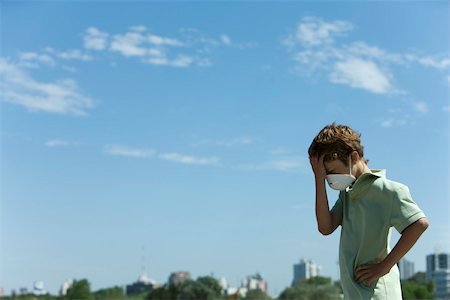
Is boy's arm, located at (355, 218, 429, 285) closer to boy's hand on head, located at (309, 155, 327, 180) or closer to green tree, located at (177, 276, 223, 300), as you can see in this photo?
boy's hand on head, located at (309, 155, 327, 180)

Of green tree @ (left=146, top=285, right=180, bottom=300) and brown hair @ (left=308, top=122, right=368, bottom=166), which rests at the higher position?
brown hair @ (left=308, top=122, right=368, bottom=166)

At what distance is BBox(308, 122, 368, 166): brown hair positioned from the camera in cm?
285

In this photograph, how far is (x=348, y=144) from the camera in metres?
2.85

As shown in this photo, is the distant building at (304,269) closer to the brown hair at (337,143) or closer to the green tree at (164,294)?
the green tree at (164,294)

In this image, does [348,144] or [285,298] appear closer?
[348,144]

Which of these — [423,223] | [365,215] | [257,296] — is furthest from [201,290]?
[423,223]

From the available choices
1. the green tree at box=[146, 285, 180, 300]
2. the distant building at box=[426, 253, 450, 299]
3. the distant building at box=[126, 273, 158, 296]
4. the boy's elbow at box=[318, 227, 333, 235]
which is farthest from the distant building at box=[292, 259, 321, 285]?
the boy's elbow at box=[318, 227, 333, 235]

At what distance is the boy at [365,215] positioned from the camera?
2.83m

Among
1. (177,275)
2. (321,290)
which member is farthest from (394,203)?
(177,275)

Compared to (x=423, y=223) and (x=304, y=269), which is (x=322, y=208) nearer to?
(x=423, y=223)

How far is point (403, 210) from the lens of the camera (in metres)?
2.84

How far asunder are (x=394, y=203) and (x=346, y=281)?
369 mm

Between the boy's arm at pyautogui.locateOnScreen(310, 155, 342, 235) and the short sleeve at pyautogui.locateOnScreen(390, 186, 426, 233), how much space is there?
11.6 inches

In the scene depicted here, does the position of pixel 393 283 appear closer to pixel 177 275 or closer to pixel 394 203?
pixel 394 203
